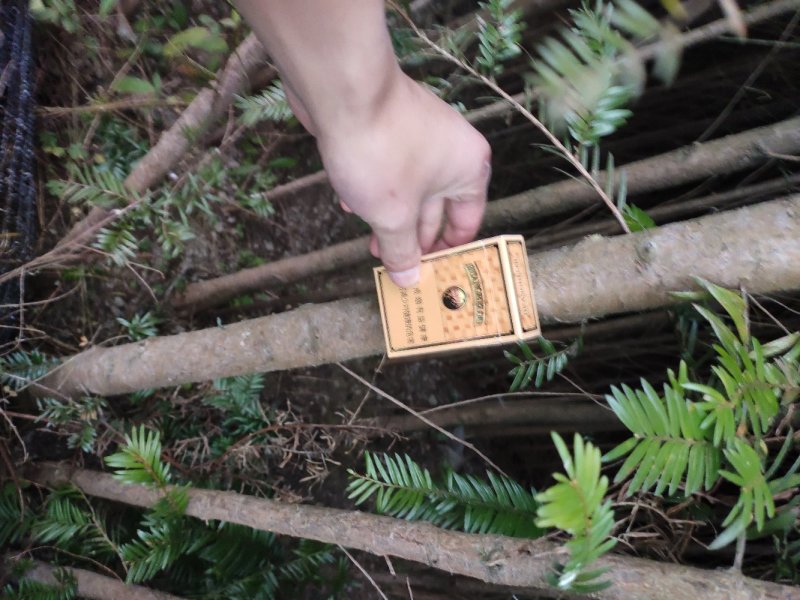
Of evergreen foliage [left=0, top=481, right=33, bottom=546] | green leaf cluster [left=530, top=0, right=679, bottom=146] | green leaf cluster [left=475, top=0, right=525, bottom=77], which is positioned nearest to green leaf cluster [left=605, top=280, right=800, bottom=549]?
green leaf cluster [left=530, top=0, right=679, bottom=146]

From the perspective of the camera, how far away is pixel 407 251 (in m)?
0.79

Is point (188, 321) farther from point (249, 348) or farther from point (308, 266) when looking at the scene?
point (249, 348)

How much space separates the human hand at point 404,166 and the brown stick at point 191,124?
36.5 inches

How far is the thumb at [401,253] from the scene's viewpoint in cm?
76

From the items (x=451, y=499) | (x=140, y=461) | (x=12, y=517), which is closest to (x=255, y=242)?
(x=140, y=461)

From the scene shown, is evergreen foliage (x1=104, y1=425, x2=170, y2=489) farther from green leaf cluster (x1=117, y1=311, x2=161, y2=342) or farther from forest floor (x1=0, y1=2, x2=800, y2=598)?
green leaf cluster (x1=117, y1=311, x2=161, y2=342)

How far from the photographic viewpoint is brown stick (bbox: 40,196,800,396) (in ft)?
2.27

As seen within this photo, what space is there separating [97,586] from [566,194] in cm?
146

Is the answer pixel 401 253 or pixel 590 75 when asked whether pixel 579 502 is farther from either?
pixel 590 75

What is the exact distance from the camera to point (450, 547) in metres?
0.99

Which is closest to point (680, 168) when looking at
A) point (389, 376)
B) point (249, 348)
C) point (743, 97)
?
point (743, 97)

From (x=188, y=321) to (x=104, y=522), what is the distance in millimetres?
592

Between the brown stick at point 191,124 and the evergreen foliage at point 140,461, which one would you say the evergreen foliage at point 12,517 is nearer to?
the evergreen foliage at point 140,461

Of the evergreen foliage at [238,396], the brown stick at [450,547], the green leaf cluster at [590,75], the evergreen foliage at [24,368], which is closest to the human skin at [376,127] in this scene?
the green leaf cluster at [590,75]
